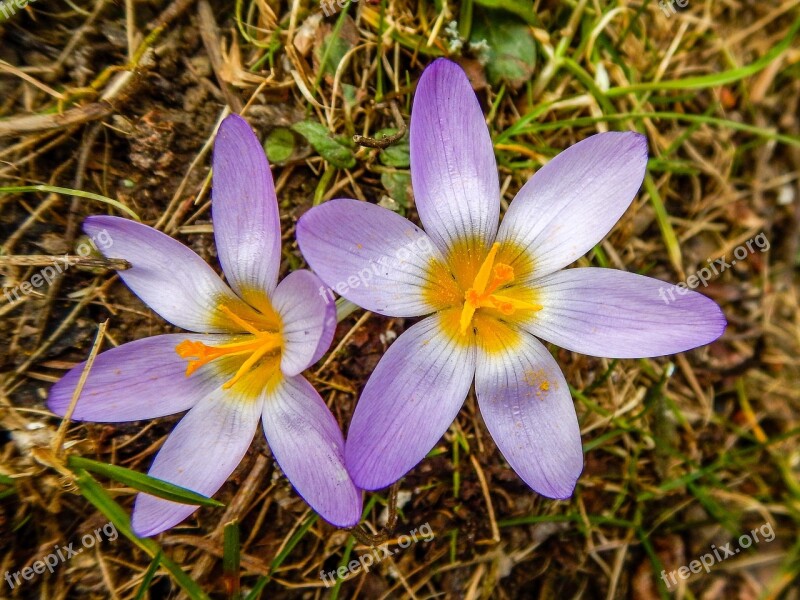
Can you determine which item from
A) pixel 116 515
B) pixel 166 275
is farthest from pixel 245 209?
pixel 116 515

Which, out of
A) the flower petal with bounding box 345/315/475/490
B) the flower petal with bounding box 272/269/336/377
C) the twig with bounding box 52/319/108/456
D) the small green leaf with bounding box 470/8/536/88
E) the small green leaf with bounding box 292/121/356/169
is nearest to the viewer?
the flower petal with bounding box 272/269/336/377

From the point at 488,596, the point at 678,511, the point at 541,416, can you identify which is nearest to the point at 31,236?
the point at 541,416

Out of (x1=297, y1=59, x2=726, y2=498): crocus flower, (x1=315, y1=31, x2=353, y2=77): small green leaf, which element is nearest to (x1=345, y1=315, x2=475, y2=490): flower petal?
(x1=297, y1=59, x2=726, y2=498): crocus flower

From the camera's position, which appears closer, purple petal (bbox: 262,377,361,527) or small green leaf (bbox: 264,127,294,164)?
purple petal (bbox: 262,377,361,527)

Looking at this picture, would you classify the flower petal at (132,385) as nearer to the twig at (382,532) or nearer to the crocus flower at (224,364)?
the crocus flower at (224,364)

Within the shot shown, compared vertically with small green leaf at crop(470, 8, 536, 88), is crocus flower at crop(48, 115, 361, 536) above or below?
below

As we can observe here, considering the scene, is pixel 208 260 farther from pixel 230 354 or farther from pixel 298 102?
pixel 298 102

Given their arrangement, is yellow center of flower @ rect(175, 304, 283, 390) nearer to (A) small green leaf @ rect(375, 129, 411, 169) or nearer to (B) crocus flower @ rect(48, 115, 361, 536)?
(B) crocus flower @ rect(48, 115, 361, 536)
